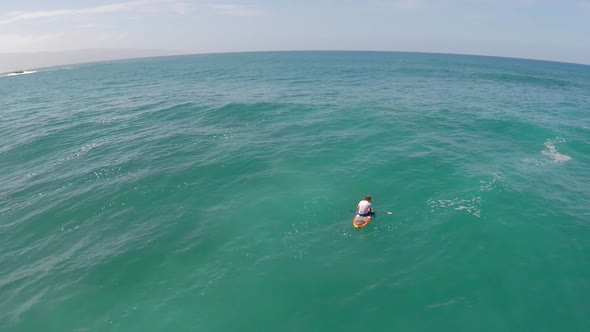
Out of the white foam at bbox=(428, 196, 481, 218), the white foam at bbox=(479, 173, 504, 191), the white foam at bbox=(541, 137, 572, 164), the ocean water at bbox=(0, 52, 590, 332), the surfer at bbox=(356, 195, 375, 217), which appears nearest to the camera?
the ocean water at bbox=(0, 52, 590, 332)

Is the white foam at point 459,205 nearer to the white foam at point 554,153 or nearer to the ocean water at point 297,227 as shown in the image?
the ocean water at point 297,227

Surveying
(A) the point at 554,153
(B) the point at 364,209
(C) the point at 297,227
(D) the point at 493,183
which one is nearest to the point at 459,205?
(D) the point at 493,183

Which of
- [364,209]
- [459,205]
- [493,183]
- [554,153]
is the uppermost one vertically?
[554,153]

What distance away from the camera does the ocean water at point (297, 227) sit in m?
19.7

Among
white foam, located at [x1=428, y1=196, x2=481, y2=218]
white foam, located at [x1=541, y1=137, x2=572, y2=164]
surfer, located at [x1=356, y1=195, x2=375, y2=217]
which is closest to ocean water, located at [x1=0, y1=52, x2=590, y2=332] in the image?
white foam, located at [x1=428, y1=196, x2=481, y2=218]

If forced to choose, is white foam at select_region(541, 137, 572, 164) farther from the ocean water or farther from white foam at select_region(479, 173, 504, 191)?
white foam at select_region(479, 173, 504, 191)

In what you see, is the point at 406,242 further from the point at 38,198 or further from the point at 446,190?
the point at 38,198

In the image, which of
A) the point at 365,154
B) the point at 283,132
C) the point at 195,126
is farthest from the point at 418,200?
the point at 195,126

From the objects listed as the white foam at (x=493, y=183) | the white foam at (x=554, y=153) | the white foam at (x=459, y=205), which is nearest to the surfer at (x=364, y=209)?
the white foam at (x=459, y=205)

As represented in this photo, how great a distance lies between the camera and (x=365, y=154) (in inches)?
1619

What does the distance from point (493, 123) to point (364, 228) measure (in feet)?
138

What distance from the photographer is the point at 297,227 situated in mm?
27047

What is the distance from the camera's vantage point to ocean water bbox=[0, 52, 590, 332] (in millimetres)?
19688

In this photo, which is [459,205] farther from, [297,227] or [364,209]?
[297,227]
